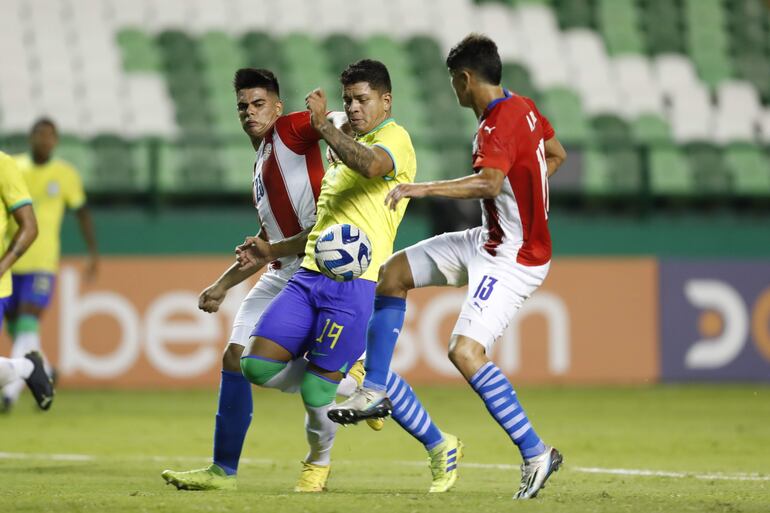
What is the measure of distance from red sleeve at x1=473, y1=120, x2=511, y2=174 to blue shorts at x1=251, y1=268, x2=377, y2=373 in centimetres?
91

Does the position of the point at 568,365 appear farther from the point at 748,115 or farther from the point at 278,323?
the point at 278,323

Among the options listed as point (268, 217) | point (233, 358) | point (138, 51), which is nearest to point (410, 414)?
point (233, 358)

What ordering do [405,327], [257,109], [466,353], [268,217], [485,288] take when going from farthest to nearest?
[405,327]
[268,217]
[257,109]
[485,288]
[466,353]

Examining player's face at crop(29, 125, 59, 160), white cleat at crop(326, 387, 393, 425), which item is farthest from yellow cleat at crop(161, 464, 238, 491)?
player's face at crop(29, 125, 59, 160)

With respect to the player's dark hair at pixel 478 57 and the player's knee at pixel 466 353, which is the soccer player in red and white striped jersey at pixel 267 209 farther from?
the player's knee at pixel 466 353

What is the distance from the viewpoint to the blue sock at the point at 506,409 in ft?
20.6

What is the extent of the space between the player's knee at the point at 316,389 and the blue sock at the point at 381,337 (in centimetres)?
20

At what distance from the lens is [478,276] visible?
21.4ft

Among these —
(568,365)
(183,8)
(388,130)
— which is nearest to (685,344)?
(568,365)

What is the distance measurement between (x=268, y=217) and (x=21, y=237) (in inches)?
67.7

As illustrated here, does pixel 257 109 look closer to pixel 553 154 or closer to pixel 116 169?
pixel 553 154

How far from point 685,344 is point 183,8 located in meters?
8.53

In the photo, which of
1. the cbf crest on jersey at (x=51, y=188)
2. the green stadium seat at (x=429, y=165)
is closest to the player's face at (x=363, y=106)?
the cbf crest on jersey at (x=51, y=188)

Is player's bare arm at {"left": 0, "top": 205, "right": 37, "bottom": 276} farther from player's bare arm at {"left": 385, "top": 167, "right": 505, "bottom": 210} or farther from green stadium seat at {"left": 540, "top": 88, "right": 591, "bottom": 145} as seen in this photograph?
green stadium seat at {"left": 540, "top": 88, "right": 591, "bottom": 145}
